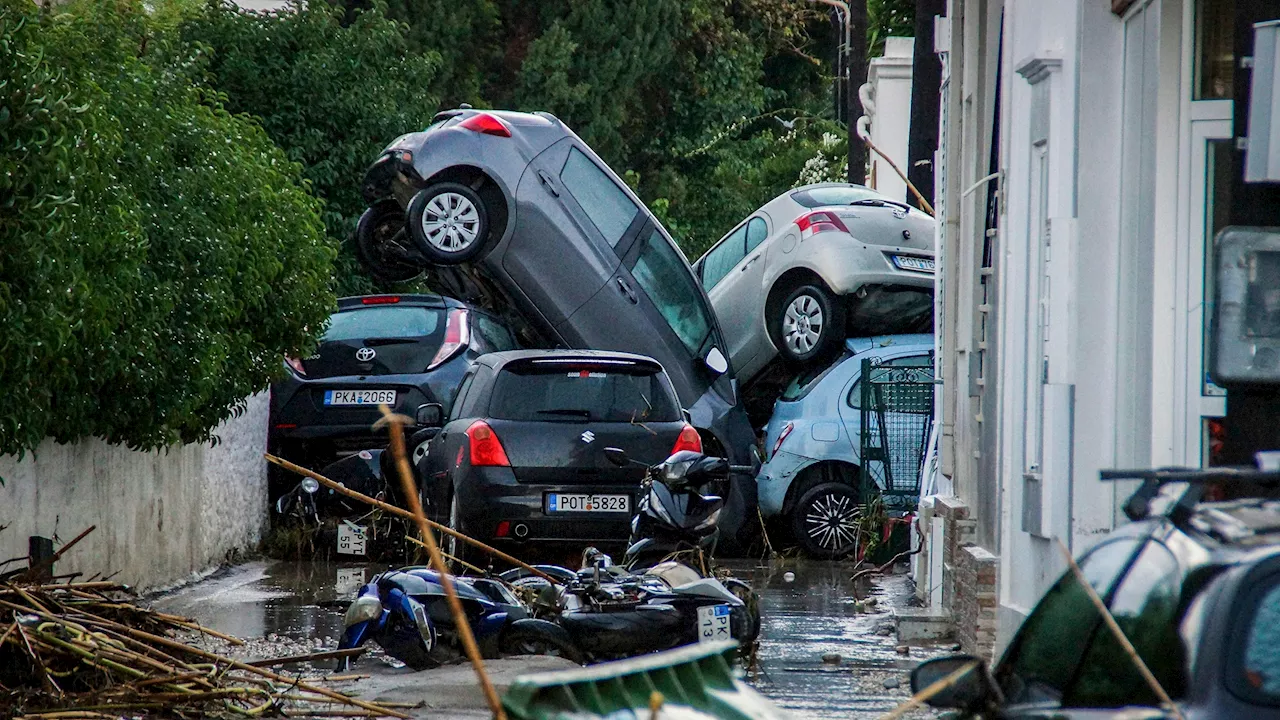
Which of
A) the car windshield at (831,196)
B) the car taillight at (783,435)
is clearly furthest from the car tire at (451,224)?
the car windshield at (831,196)

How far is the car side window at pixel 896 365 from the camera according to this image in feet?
52.4

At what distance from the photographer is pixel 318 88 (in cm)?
2264

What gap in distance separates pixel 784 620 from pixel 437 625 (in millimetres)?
3085

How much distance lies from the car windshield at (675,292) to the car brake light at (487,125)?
5.09ft

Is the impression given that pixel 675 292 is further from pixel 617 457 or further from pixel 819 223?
pixel 617 457

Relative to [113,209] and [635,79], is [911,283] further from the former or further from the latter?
[635,79]

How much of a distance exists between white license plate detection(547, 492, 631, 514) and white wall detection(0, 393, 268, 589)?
2.61 m

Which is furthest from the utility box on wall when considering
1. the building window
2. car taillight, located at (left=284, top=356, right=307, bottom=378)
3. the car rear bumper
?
car taillight, located at (left=284, top=356, right=307, bottom=378)

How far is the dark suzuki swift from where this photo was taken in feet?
42.2

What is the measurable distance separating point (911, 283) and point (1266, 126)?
40.9ft

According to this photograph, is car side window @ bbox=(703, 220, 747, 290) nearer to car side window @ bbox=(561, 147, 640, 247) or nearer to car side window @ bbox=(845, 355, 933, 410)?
car side window @ bbox=(561, 147, 640, 247)

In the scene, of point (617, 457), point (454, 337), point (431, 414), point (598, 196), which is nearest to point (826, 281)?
point (598, 196)

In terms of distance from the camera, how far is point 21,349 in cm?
855

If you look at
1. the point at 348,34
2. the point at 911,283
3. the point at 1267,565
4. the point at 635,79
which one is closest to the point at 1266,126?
the point at 1267,565
